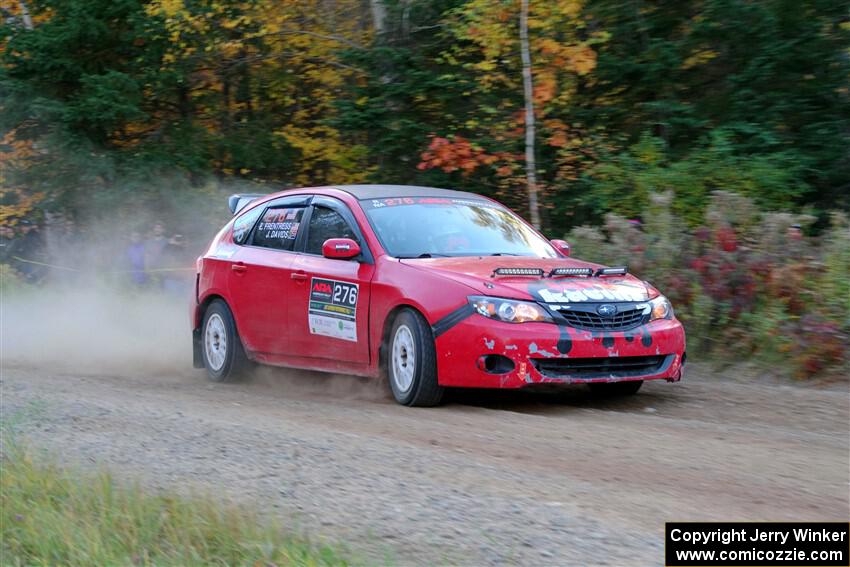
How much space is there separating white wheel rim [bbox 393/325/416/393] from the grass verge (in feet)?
9.32

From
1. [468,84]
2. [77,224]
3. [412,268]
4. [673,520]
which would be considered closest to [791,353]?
[412,268]

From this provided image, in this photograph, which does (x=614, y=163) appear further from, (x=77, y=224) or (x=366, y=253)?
(x=77, y=224)

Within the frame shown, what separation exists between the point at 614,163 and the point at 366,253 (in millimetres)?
7110

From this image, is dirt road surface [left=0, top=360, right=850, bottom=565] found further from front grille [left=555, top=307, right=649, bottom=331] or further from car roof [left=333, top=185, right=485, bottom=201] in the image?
car roof [left=333, top=185, right=485, bottom=201]

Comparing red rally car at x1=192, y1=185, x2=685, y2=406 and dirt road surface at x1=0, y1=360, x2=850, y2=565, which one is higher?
red rally car at x1=192, y1=185, x2=685, y2=406

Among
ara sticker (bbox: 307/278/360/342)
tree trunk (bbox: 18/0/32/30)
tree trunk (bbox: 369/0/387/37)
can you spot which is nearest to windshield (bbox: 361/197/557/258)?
ara sticker (bbox: 307/278/360/342)

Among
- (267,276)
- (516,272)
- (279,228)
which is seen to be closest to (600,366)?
(516,272)

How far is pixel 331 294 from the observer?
29.7 ft

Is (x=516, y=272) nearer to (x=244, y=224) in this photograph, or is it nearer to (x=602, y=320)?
(x=602, y=320)

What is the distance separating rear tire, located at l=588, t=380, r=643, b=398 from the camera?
Result: 28.3 feet

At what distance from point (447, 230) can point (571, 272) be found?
1398 millimetres

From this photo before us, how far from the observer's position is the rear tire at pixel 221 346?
34.2 feet

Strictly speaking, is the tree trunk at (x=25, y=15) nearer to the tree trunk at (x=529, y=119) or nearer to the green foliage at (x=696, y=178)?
the tree trunk at (x=529, y=119)

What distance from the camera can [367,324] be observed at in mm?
8602
